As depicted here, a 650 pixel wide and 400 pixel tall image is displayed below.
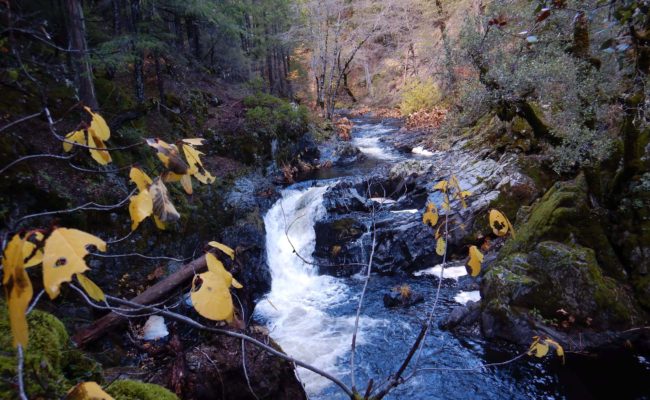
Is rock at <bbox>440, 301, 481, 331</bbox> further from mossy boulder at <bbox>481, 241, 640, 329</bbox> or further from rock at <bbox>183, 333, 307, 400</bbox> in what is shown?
rock at <bbox>183, 333, 307, 400</bbox>

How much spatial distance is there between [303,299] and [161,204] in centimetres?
768

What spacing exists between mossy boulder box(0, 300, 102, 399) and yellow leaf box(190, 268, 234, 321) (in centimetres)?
71

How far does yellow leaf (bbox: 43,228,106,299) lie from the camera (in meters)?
0.68

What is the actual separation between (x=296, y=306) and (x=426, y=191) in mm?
5258

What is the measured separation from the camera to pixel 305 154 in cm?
1580

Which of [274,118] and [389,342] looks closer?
[389,342]

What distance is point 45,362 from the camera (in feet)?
5.36

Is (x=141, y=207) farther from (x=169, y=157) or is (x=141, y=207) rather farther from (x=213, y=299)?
(x=213, y=299)

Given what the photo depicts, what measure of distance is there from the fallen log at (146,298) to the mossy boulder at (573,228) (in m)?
5.85

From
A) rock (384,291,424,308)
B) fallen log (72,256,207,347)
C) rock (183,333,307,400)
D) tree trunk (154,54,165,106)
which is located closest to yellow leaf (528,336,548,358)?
rock (183,333,307,400)

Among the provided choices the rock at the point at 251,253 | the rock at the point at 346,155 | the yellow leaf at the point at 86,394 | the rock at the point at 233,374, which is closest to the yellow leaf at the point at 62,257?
the yellow leaf at the point at 86,394

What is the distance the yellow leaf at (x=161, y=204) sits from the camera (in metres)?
1.03

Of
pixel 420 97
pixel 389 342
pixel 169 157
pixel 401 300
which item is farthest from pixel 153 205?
pixel 420 97

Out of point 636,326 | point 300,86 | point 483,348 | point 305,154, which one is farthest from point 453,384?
point 300,86
